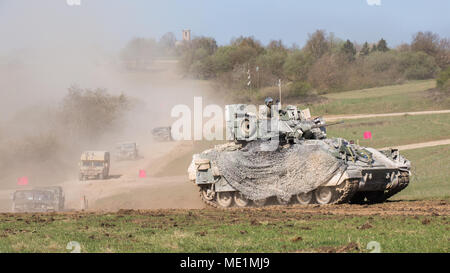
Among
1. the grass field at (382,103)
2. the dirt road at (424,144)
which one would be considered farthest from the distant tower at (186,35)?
the dirt road at (424,144)

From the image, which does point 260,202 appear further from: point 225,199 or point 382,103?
point 382,103

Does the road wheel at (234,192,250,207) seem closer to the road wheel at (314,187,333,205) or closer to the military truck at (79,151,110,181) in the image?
the road wheel at (314,187,333,205)

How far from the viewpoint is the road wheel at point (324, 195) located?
24391mm

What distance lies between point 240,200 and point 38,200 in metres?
9.54

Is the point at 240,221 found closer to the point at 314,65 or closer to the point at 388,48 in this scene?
the point at 314,65

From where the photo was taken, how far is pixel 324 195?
2466cm

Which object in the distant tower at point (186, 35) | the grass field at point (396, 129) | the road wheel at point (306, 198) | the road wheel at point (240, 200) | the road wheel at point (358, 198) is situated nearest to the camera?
the road wheel at point (306, 198)

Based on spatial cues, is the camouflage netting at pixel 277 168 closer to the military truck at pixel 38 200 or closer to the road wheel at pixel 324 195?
the road wheel at pixel 324 195

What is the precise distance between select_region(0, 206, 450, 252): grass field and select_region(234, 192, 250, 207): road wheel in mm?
5214

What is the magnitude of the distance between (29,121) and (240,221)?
47.0 m

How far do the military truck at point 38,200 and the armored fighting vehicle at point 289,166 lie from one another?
7362 millimetres

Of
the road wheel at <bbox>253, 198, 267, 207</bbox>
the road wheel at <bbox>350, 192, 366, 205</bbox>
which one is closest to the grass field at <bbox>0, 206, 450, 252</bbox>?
the road wheel at <bbox>253, 198, 267, 207</bbox>

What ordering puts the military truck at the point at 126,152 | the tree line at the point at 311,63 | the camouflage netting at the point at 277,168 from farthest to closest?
the tree line at the point at 311,63, the military truck at the point at 126,152, the camouflage netting at the point at 277,168

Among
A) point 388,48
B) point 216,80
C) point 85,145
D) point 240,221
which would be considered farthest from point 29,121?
point 388,48
